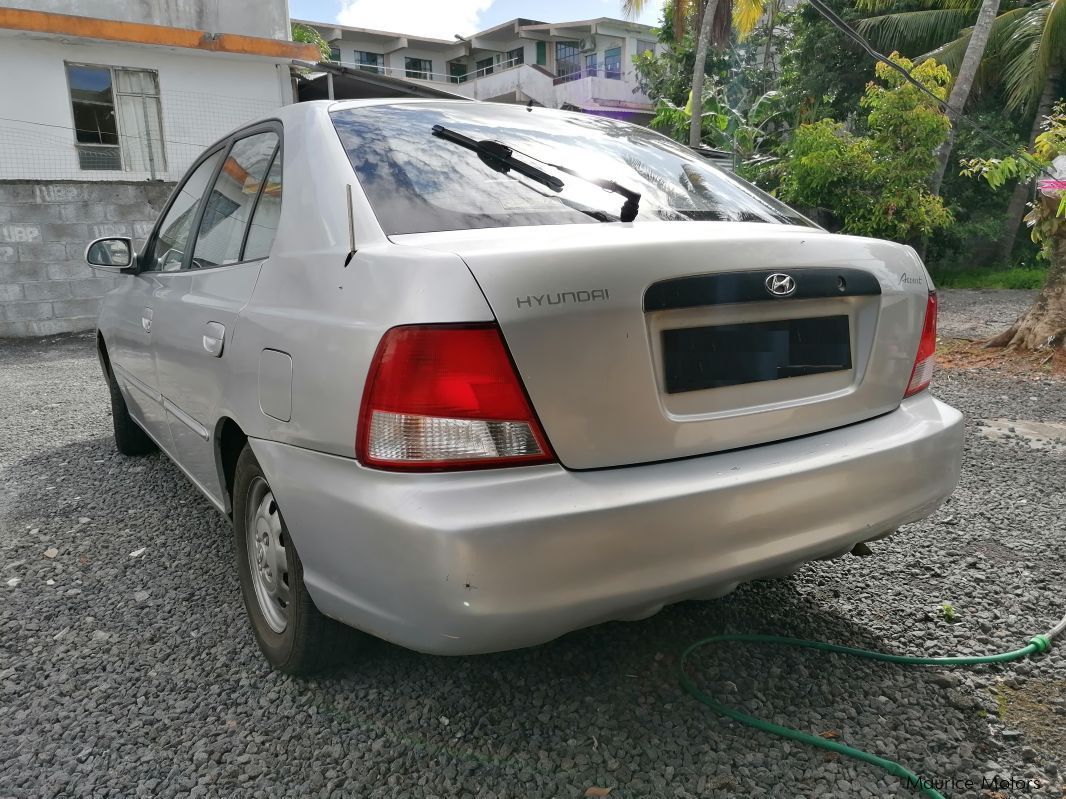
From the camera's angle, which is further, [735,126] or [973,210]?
[735,126]

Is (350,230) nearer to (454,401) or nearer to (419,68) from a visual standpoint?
(454,401)

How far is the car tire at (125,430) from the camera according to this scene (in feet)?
14.8

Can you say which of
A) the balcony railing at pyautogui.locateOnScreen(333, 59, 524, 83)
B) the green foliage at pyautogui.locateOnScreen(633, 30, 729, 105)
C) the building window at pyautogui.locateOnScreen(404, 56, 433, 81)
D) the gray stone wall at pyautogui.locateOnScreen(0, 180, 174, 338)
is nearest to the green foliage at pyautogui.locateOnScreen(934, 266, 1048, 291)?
the green foliage at pyautogui.locateOnScreen(633, 30, 729, 105)

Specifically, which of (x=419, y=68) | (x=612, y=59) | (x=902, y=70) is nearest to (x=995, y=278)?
(x=902, y=70)

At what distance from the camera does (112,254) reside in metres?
3.71

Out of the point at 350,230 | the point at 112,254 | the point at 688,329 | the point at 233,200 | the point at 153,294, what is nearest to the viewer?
the point at 688,329

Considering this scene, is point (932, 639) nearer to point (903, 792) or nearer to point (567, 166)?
point (903, 792)

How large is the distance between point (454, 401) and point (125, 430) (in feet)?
12.0

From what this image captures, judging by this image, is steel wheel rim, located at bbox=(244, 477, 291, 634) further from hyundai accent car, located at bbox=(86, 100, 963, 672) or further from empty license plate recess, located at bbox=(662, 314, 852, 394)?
empty license plate recess, located at bbox=(662, 314, 852, 394)

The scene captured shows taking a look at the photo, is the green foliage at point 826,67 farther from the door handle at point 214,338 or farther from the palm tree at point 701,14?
the door handle at point 214,338

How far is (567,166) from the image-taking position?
7.75 feet

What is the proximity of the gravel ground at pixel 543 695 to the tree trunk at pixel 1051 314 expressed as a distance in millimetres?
4513

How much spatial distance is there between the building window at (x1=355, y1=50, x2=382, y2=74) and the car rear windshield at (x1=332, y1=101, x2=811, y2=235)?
40454 mm

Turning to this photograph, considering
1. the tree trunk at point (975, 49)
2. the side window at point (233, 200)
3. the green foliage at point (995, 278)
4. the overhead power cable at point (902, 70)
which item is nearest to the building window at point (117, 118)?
the overhead power cable at point (902, 70)
